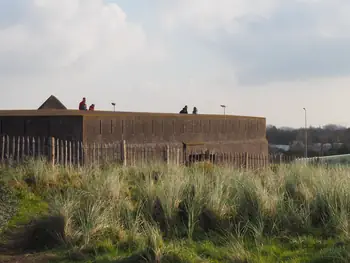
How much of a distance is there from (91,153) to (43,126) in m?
3.55

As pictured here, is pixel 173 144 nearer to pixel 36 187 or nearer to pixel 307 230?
pixel 36 187

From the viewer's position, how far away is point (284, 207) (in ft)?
27.0

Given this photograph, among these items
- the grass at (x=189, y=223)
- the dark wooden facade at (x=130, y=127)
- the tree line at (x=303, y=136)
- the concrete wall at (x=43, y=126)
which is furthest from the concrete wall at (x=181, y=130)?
the tree line at (x=303, y=136)

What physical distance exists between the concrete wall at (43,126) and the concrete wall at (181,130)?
1.56ft

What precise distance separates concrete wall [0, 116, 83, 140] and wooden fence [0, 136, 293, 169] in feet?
2.44

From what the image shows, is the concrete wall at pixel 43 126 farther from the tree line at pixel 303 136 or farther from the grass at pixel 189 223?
the tree line at pixel 303 136

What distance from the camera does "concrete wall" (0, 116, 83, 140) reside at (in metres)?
19.4

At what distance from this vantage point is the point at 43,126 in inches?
784

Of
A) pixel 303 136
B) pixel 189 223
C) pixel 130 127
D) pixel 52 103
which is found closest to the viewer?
pixel 189 223

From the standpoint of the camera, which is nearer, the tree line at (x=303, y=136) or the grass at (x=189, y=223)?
the grass at (x=189, y=223)

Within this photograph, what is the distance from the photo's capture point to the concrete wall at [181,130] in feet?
66.1

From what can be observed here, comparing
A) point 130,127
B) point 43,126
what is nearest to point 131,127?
point 130,127

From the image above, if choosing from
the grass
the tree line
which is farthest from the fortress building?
the tree line

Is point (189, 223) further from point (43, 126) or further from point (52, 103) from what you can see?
point (52, 103)
